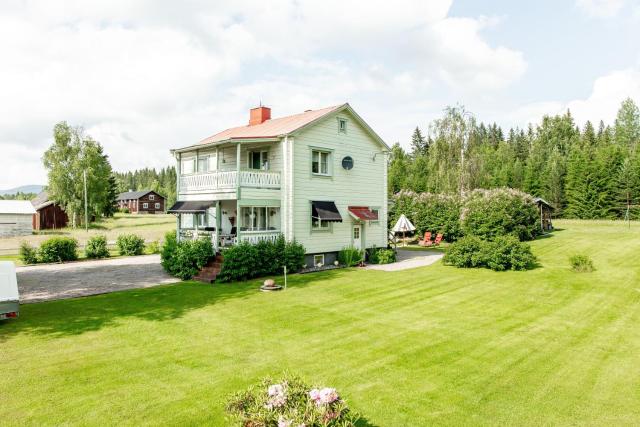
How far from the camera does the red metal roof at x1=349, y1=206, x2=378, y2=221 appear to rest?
23797 mm

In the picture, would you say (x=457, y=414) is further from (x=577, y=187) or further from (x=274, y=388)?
(x=577, y=187)

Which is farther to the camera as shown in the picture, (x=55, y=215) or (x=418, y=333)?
(x=55, y=215)

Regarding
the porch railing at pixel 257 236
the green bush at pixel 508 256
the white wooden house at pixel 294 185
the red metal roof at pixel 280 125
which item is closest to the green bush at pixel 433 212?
the white wooden house at pixel 294 185

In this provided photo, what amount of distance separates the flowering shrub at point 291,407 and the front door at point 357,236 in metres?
19.4

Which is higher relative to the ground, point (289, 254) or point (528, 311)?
point (289, 254)

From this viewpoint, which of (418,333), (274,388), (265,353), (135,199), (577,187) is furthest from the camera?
(135,199)

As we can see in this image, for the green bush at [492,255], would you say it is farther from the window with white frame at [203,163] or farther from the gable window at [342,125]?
the window with white frame at [203,163]

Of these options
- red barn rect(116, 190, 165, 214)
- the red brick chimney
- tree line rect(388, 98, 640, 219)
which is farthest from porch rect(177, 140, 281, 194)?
red barn rect(116, 190, 165, 214)

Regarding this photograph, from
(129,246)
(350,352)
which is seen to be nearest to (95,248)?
(129,246)

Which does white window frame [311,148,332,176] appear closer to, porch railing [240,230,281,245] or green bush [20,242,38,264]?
porch railing [240,230,281,245]

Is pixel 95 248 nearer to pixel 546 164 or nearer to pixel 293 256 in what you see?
pixel 293 256

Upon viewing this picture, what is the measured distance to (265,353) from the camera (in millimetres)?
9320

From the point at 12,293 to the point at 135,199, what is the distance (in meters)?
94.1

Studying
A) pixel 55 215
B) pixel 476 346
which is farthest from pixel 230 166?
pixel 55 215
